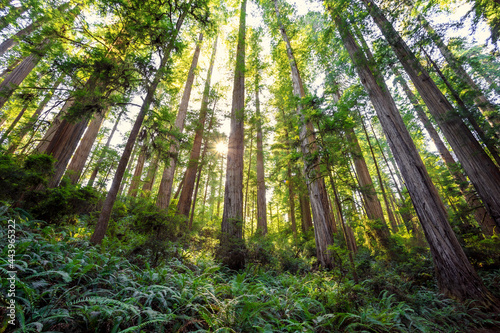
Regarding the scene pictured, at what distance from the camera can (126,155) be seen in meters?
3.97

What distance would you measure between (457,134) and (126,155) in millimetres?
9975

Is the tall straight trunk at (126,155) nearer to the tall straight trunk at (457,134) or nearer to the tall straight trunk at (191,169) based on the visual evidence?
the tall straight trunk at (191,169)

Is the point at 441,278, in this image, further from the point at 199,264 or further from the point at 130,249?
the point at 130,249

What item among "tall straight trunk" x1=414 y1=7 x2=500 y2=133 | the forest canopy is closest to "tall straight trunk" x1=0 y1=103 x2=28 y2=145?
the forest canopy

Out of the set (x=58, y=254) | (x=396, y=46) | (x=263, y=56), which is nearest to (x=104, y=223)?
(x=58, y=254)

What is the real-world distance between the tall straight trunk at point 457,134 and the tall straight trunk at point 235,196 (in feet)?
18.0

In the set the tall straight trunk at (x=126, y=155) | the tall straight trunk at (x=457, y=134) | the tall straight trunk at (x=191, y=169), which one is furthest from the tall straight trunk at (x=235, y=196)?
the tall straight trunk at (x=457, y=134)

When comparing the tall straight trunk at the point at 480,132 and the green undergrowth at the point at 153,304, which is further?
the tall straight trunk at the point at 480,132

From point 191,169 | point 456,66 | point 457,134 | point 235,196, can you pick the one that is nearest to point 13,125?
point 191,169

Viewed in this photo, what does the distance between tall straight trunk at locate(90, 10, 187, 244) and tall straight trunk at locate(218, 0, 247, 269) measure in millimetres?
2652

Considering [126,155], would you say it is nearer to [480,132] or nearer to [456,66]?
[480,132]

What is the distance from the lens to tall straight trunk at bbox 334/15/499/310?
3.73 meters

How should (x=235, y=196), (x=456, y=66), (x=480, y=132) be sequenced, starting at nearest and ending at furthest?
(x=235, y=196) → (x=480, y=132) → (x=456, y=66)

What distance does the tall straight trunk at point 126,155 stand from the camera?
3.61 m
